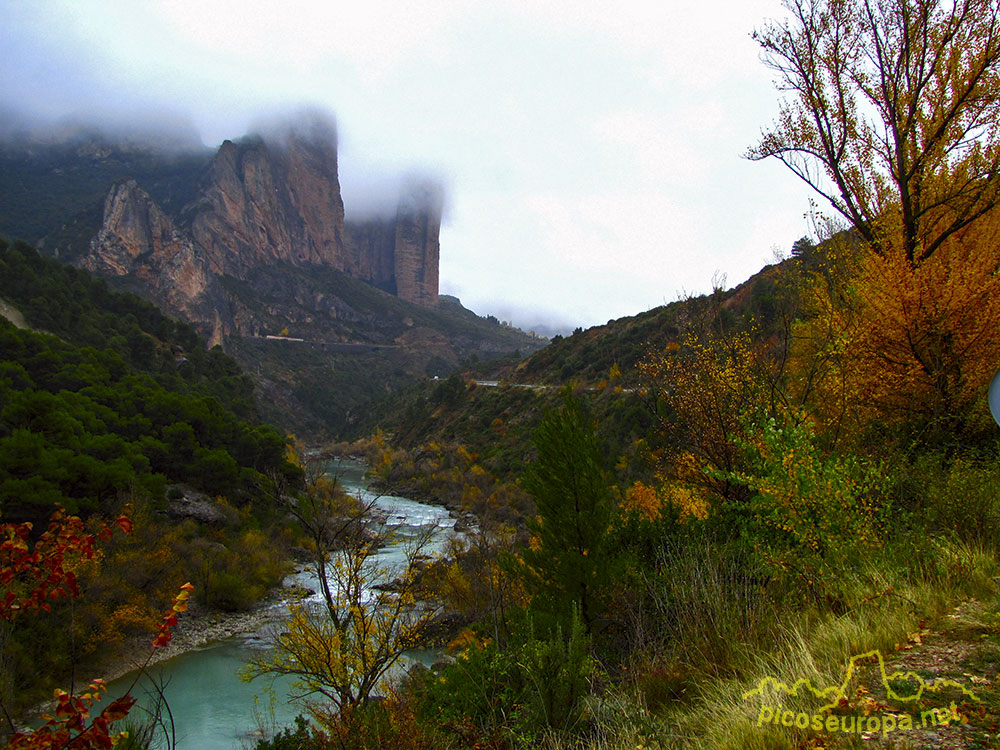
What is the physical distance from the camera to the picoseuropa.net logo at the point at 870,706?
7.66 feet

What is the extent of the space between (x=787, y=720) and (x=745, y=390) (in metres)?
6.94

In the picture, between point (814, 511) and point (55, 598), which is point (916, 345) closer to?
point (814, 511)

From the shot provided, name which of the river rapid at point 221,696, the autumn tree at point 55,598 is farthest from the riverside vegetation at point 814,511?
the river rapid at point 221,696

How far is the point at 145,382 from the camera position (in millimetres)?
36875

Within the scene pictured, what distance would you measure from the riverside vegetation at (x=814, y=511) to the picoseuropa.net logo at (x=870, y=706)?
0.02 m

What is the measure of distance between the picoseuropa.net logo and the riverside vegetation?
0.9 inches

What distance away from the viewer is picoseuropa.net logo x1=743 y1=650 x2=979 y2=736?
91.9 inches

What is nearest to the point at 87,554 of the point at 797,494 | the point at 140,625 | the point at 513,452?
the point at 797,494

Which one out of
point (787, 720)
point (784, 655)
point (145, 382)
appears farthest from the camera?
point (145, 382)

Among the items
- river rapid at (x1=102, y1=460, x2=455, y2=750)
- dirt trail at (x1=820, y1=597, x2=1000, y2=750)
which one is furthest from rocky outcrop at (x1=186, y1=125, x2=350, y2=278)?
dirt trail at (x1=820, y1=597, x2=1000, y2=750)

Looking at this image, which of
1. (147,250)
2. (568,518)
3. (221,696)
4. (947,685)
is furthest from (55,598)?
(147,250)

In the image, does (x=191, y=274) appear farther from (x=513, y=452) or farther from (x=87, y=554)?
(x=87, y=554)

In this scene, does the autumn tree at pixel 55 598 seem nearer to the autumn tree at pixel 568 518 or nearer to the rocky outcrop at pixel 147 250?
the autumn tree at pixel 568 518

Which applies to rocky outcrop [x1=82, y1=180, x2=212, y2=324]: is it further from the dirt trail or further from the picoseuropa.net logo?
the dirt trail
